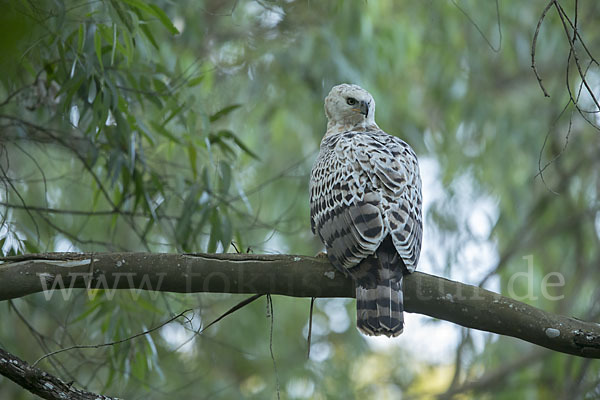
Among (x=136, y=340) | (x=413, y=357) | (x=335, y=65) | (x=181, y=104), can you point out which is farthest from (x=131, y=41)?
(x=413, y=357)

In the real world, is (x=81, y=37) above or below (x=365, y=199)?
above

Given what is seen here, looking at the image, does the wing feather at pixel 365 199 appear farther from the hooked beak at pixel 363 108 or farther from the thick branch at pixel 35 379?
the thick branch at pixel 35 379

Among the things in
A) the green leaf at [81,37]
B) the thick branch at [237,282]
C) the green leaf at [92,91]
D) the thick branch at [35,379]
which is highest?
the green leaf at [81,37]

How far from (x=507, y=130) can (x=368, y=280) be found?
4757mm

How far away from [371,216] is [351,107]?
1.34 metres

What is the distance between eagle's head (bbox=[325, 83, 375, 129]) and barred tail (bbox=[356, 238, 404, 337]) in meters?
1.45

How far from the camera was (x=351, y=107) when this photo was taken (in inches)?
164

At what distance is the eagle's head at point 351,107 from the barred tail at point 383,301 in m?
1.45

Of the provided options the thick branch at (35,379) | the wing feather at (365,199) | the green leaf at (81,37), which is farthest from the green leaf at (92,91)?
the thick branch at (35,379)

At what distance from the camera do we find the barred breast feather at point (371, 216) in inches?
111

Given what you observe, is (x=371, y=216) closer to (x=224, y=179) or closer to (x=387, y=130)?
(x=224, y=179)

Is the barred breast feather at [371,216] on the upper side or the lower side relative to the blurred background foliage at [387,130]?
lower

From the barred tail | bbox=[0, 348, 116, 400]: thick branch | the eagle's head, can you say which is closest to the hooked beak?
the eagle's head

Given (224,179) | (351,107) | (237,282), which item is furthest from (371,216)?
(351,107)
